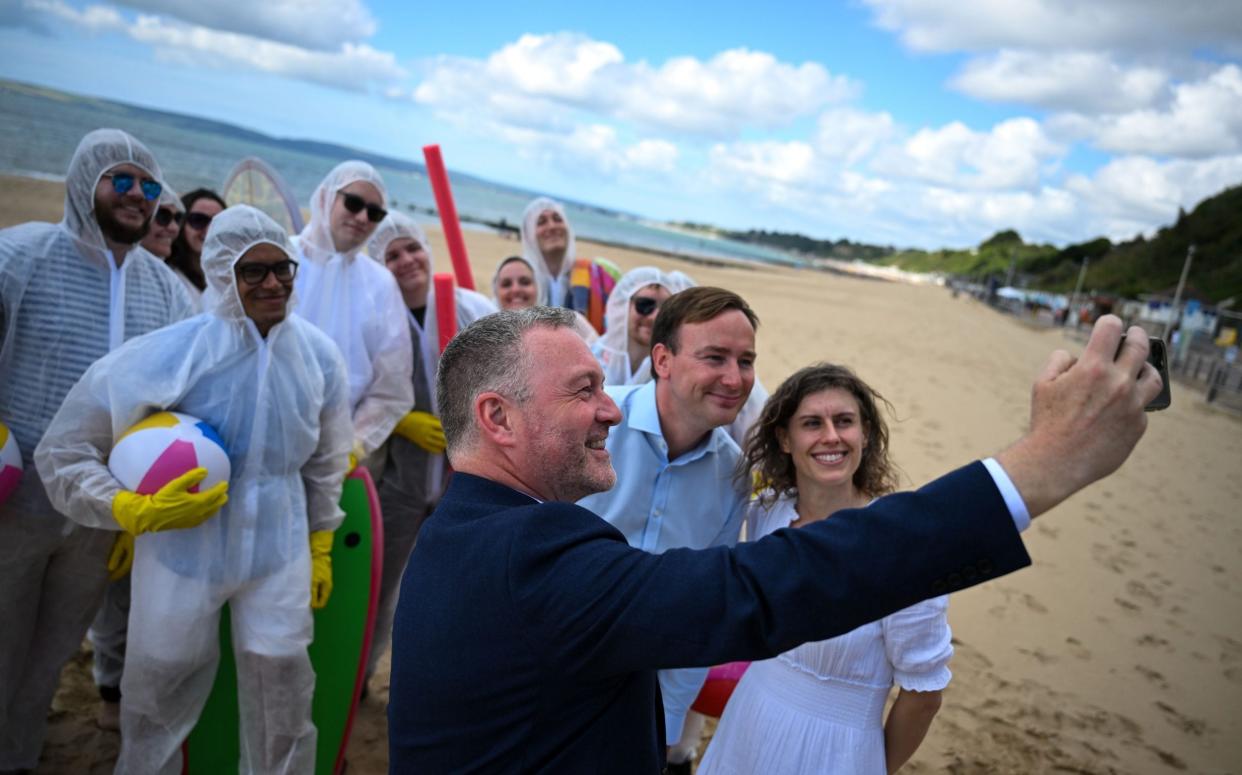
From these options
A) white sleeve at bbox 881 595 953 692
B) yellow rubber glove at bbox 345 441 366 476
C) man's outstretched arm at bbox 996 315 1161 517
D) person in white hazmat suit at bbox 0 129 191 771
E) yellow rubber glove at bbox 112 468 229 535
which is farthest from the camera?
yellow rubber glove at bbox 345 441 366 476

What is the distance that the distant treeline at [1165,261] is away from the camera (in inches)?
1654

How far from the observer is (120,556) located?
2832 mm

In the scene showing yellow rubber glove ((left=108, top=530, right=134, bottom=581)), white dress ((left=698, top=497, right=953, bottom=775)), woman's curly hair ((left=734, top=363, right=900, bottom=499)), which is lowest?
yellow rubber glove ((left=108, top=530, right=134, bottom=581))

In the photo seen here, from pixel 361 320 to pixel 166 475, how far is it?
1.53 metres

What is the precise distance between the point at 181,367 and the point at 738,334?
191cm

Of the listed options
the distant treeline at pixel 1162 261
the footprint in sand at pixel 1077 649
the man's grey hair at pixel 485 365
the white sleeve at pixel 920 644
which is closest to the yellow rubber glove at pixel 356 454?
the man's grey hair at pixel 485 365

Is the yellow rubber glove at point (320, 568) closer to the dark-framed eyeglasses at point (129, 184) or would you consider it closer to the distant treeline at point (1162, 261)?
the dark-framed eyeglasses at point (129, 184)

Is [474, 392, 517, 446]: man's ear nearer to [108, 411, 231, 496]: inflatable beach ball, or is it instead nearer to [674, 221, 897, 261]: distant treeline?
[108, 411, 231, 496]: inflatable beach ball

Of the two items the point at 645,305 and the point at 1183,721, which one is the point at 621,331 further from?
the point at 1183,721

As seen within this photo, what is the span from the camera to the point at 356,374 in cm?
362

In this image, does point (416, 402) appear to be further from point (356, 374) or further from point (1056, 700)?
point (1056, 700)

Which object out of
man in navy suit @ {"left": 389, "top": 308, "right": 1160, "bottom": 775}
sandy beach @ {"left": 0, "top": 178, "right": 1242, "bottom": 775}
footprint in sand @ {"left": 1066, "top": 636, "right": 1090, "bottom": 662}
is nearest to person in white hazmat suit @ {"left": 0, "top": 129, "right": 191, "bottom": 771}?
sandy beach @ {"left": 0, "top": 178, "right": 1242, "bottom": 775}

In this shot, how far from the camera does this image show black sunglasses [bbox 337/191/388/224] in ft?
12.4

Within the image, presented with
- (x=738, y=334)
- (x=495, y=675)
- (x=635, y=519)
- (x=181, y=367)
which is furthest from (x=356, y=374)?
(x=495, y=675)
